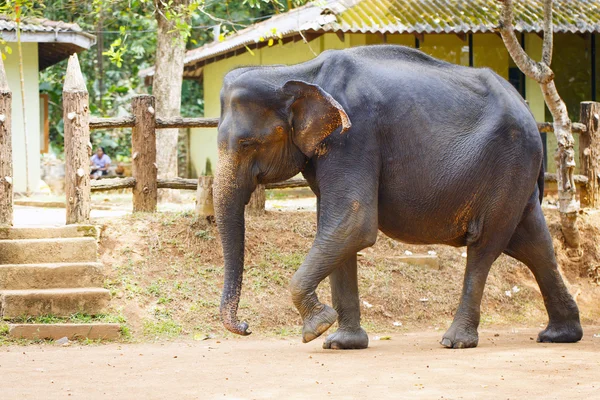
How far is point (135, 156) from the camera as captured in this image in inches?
442

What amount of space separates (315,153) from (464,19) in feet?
36.8

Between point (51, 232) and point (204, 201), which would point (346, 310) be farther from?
point (51, 232)

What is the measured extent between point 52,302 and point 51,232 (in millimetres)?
1113

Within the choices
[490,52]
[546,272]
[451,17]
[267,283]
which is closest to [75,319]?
[267,283]

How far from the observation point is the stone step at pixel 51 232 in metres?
10.0

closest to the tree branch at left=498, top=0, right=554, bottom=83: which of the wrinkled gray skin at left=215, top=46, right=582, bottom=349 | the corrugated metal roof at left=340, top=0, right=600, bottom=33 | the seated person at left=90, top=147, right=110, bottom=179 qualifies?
the wrinkled gray skin at left=215, top=46, right=582, bottom=349

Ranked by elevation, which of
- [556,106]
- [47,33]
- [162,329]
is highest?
[47,33]

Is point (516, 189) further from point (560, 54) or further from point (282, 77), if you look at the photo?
point (560, 54)

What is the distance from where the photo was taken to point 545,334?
8.54m

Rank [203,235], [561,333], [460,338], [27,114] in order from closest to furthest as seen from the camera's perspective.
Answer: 1. [460,338]
2. [561,333]
3. [203,235]
4. [27,114]

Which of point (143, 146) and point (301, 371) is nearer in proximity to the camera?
point (301, 371)

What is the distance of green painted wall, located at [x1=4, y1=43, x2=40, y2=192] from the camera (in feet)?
64.7

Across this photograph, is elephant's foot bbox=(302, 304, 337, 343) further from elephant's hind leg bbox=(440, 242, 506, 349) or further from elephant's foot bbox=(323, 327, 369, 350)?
elephant's hind leg bbox=(440, 242, 506, 349)

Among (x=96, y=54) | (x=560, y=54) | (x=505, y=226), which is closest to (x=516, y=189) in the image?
(x=505, y=226)
